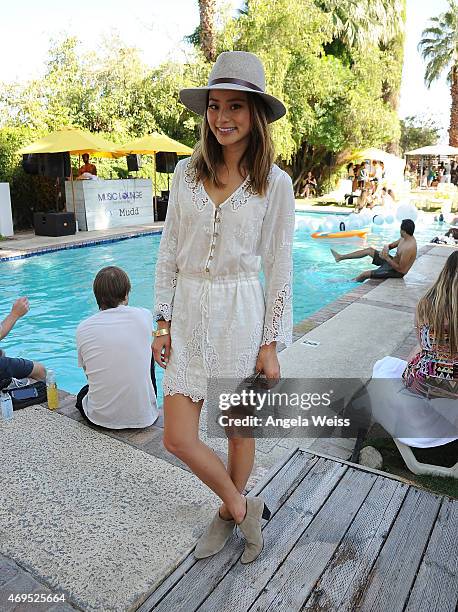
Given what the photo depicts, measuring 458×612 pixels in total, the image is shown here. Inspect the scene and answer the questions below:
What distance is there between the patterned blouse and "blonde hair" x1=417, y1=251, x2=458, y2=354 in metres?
0.04

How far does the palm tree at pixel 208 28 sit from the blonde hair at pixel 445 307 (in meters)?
17.2

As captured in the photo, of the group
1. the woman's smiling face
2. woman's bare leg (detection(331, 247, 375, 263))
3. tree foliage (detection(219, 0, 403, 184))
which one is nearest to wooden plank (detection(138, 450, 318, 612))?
the woman's smiling face

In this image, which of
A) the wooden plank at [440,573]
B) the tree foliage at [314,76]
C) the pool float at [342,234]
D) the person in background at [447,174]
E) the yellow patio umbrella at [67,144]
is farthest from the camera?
the person in background at [447,174]

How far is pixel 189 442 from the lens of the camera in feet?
5.78

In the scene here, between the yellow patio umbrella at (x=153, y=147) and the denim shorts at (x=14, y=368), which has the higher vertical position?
the yellow patio umbrella at (x=153, y=147)

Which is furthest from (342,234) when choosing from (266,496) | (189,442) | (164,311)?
(189,442)

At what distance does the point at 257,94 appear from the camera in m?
1.64

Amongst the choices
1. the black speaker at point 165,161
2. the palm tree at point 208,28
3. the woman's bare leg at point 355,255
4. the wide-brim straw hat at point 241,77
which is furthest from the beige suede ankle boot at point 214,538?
the palm tree at point 208,28

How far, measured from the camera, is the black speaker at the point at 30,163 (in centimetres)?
1248

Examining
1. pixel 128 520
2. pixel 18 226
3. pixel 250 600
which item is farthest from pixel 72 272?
pixel 250 600

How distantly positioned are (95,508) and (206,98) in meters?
1.80

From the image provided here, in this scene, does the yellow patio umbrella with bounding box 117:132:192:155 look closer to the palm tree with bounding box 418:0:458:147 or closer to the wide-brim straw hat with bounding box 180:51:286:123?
the wide-brim straw hat with bounding box 180:51:286:123

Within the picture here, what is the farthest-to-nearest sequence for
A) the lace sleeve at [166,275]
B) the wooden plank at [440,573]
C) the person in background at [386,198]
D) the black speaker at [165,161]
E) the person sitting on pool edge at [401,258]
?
the person in background at [386,198], the black speaker at [165,161], the person sitting on pool edge at [401,258], the lace sleeve at [166,275], the wooden plank at [440,573]

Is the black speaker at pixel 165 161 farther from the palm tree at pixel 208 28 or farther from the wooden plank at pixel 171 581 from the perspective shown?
the wooden plank at pixel 171 581
